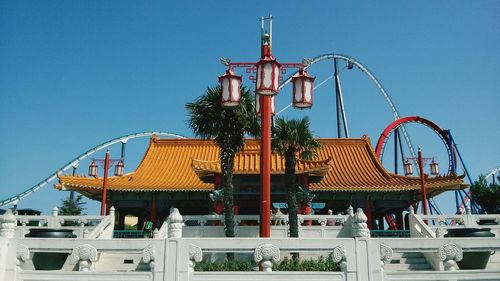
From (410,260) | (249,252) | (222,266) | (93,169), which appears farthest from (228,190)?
(93,169)

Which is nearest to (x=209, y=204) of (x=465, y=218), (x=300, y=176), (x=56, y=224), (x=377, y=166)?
(x=300, y=176)

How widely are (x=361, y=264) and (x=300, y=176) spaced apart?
13.6 m

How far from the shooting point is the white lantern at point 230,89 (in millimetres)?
10859

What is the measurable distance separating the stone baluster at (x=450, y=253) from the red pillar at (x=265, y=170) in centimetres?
509

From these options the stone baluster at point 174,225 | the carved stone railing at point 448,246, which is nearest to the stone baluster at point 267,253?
the stone baluster at point 174,225

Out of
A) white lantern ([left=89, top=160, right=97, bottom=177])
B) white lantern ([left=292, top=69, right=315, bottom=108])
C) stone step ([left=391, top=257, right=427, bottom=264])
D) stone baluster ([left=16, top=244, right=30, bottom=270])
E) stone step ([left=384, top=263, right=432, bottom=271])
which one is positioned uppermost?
white lantern ([left=292, top=69, right=315, bottom=108])

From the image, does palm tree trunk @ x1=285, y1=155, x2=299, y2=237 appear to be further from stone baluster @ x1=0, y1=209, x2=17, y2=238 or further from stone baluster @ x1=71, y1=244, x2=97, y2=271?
stone baluster @ x1=0, y1=209, x2=17, y2=238

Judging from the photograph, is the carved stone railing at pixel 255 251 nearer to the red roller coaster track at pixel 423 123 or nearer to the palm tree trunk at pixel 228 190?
the palm tree trunk at pixel 228 190

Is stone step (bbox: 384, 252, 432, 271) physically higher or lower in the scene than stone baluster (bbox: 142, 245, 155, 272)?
lower

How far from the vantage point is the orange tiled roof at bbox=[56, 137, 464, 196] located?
19969 millimetres

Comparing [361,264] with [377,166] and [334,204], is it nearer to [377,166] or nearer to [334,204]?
[334,204]

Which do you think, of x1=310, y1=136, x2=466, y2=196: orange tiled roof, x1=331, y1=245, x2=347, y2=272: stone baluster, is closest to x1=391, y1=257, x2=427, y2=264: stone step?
x1=331, y1=245, x2=347, y2=272: stone baluster

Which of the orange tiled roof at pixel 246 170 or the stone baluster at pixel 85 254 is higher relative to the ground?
the orange tiled roof at pixel 246 170

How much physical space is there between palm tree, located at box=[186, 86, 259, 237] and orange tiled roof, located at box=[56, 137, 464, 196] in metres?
4.09
